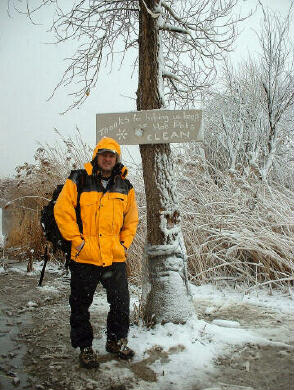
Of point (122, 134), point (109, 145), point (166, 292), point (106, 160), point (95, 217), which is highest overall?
point (122, 134)

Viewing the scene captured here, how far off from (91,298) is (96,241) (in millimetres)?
493

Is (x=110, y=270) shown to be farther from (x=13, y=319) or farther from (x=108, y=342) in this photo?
(x=13, y=319)

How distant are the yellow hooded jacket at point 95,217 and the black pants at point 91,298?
0.10m

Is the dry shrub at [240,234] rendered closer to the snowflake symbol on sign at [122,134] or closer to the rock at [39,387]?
the snowflake symbol on sign at [122,134]

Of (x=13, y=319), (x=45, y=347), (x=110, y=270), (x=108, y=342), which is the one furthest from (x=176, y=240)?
(x=13, y=319)

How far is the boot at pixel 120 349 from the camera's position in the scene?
9.27 feet

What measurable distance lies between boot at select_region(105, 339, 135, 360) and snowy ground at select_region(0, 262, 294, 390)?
0.06m

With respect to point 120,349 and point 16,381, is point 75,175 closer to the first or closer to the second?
point 120,349

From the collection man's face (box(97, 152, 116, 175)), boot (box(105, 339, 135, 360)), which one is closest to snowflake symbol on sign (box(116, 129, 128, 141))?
man's face (box(97, 152, 116, 175))

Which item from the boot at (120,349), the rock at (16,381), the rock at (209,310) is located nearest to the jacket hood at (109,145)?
the boot at (120,349)

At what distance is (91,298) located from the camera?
2.91 m

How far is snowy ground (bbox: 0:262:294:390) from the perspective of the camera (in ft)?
8.21

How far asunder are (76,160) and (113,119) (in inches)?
140

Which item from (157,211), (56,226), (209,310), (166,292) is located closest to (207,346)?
(166,292)
